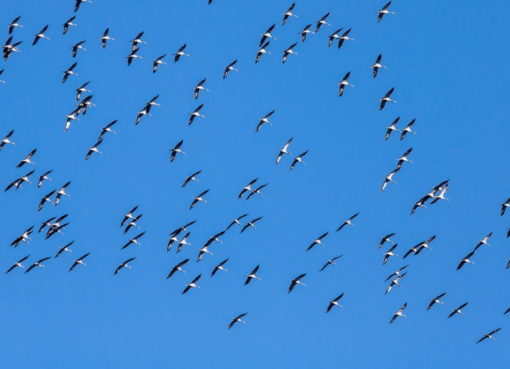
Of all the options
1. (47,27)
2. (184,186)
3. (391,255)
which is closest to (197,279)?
(184,186)

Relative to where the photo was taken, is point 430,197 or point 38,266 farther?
point 38,266

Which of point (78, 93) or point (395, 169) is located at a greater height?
point (78, 93)

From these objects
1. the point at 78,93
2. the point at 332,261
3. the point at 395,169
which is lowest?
the point at 332,261

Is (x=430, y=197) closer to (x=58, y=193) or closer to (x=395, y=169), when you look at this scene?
(x=395, y=169)

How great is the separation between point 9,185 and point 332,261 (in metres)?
22.6

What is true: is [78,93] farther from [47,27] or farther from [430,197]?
[430,197]

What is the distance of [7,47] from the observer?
82125mm

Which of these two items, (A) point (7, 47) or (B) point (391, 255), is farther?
(B) point (391, 255)

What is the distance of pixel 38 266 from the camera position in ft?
284

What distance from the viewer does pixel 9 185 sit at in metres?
86.1

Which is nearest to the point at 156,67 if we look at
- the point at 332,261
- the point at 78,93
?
the point at 78,93

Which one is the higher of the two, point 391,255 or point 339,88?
point 339,88

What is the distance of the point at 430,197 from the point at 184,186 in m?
16.3

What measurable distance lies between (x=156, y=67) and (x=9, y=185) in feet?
42.5
